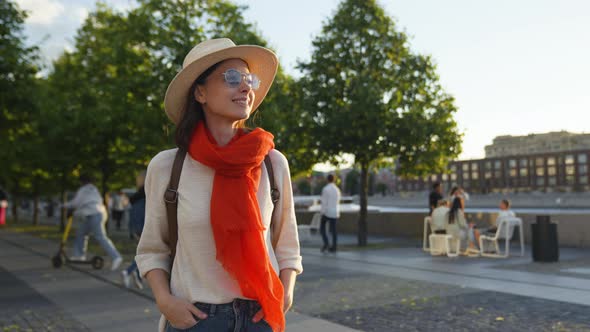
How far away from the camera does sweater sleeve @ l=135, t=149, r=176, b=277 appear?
2.10 meters

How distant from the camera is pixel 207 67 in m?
2.21

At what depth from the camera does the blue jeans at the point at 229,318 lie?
201 cm

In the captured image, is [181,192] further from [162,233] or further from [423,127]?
[423,127]

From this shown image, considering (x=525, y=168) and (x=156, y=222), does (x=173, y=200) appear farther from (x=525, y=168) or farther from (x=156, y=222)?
(x=525, y=168)

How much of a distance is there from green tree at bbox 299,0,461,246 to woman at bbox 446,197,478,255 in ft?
10.4

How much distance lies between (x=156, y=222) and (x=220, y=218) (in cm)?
29

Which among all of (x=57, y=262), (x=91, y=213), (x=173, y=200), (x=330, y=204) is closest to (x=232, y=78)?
(x=173, y=200)

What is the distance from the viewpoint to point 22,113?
582 inches

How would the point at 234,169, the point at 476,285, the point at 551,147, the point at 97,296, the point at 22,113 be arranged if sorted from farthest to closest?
the point at 551,147 < the point at 22,113 < the point at 476,285 < the point at 97,296 < the point at 234,169

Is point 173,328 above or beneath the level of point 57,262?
above

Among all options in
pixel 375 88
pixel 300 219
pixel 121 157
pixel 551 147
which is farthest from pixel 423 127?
pixel 551 147

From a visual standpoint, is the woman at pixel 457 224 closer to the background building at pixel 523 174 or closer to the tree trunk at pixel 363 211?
the tree trunk at pixel 363 211

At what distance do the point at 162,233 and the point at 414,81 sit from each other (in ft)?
Answer: 54.4

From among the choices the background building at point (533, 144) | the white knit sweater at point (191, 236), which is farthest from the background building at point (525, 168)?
the white knit sweater at point (191, 236)
